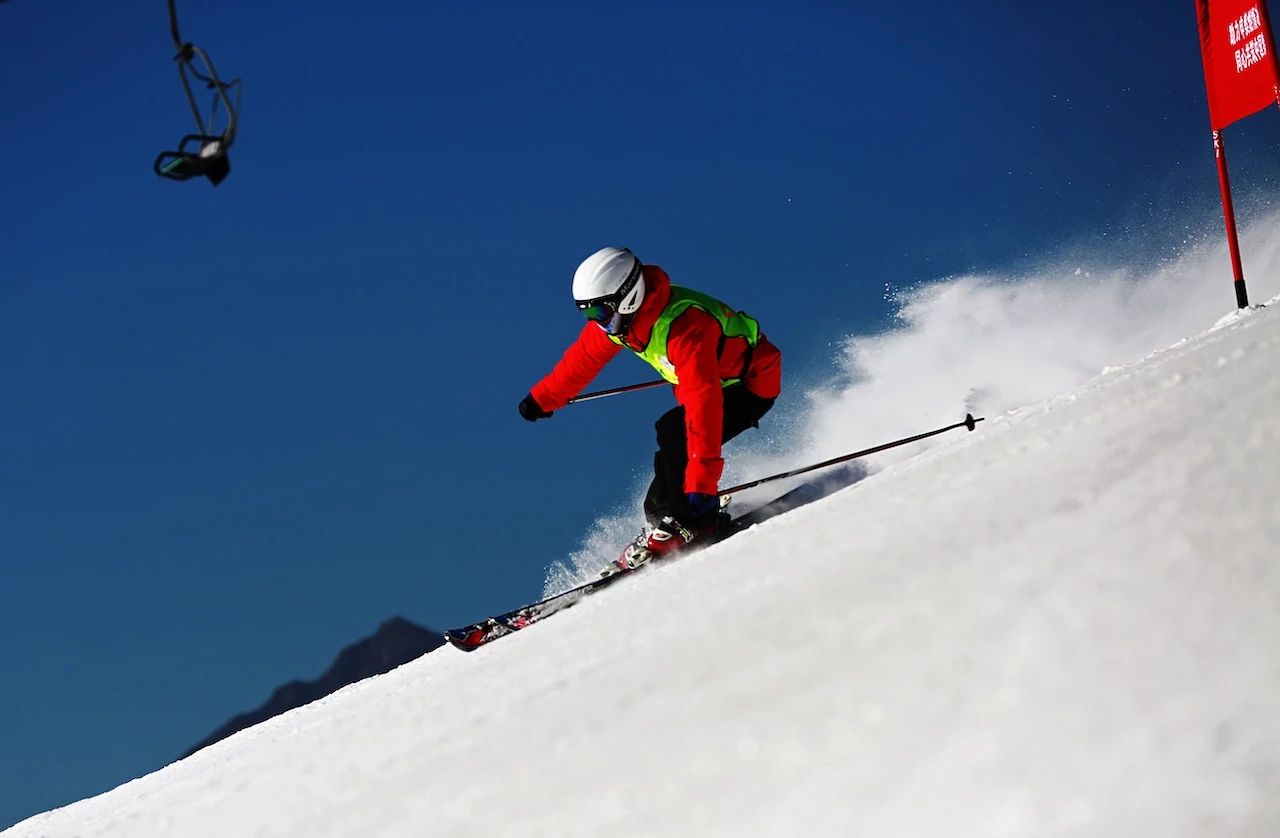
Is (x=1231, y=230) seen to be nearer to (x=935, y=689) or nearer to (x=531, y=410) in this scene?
(x=531, y=410)

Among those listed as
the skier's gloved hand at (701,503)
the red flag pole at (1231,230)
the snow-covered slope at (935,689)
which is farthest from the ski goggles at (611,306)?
the red flag pole at (1231,230)

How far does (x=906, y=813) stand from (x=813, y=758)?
0.86ft

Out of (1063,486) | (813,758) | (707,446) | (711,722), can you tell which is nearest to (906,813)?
(813,758)

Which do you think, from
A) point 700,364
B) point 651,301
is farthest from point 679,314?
point 700,364

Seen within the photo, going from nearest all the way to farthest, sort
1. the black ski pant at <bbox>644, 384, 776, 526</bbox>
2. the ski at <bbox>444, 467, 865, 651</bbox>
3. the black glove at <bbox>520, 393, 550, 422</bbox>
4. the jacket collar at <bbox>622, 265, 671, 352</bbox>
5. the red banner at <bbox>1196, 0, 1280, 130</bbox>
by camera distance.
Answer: the ski at <bbox>444, 467, 865, 651</bbox> < the jacket collar at <bbox>622, 265, 671, 352</bbox> < the black ski pant at <bbox>644, 384, 776, 526</bbox> < the black glove at <bbox>520, 393, 550, 422</bbox> < the red banner at <bbox>1196, 0, 1280, 130</bbox>

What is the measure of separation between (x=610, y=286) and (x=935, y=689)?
14.9ft

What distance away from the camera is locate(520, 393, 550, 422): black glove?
788 centimetres

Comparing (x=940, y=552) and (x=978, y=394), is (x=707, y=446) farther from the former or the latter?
(x=978, y=394)

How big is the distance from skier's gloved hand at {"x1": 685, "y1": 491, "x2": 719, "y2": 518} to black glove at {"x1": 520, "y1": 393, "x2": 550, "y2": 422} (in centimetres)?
183

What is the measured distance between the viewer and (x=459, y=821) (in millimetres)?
2385

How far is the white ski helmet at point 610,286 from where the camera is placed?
6410 mm

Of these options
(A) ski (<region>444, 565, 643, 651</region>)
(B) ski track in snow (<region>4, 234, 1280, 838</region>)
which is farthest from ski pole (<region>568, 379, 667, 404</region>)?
(B) ski track in snow (<region>4, 234, 1280, 838</region>)

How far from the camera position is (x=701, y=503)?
635 centimetres

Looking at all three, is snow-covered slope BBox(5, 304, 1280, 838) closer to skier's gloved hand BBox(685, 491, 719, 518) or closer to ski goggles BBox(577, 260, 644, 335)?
skier's gloved hand BBox(685, 491, 719, 518)
